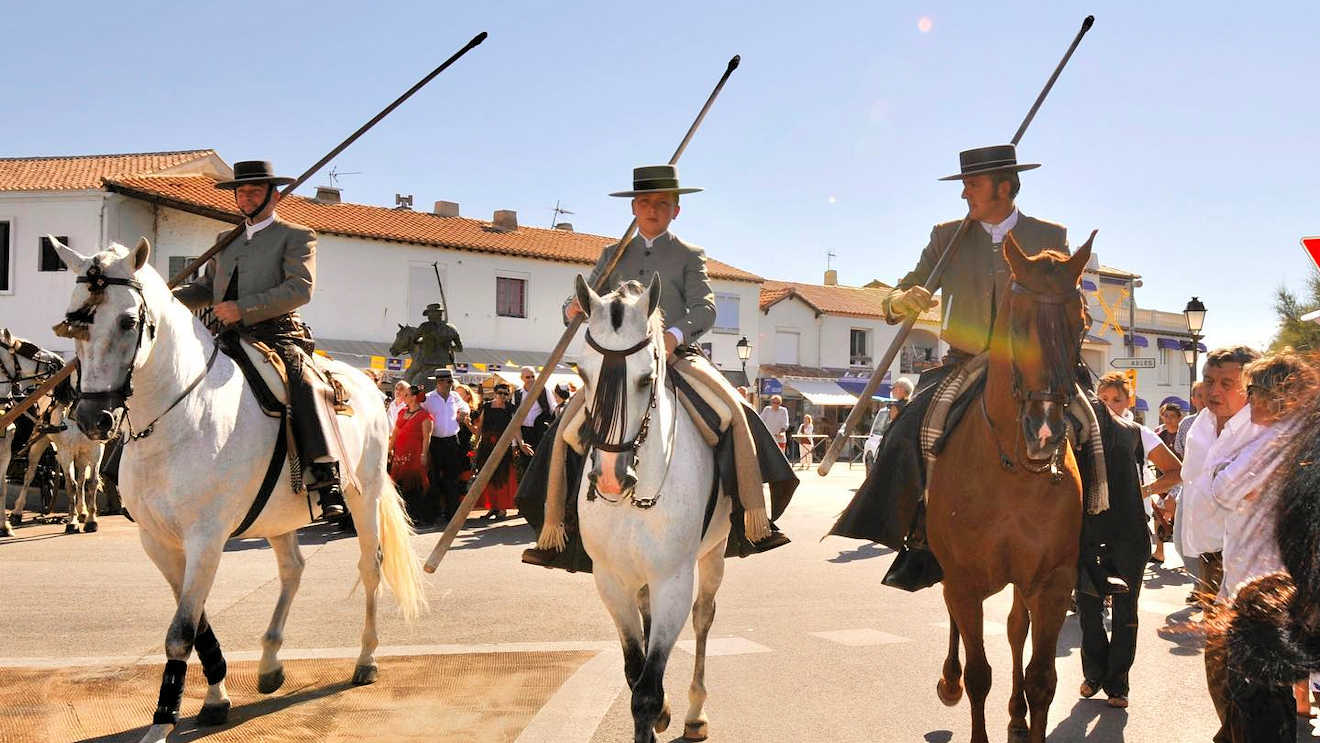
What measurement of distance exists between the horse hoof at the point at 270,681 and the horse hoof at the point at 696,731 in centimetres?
234

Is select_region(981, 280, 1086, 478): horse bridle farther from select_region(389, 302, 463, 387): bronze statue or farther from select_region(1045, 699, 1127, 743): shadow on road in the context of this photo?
select_region(389, 302, 463, 387): bronze statue

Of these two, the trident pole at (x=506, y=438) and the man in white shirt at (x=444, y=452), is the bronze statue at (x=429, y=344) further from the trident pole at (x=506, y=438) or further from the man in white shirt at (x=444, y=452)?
the trident pole at (x=506, y=438)

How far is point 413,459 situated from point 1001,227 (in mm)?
11554

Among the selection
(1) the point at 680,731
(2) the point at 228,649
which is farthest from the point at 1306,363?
(2) the point at 228,649

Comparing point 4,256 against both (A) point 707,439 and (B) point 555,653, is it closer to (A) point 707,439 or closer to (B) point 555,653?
(B) point 555,653

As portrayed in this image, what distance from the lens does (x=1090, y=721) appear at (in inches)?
228

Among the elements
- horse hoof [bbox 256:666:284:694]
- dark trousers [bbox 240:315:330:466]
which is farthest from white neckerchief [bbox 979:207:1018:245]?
horse hoof [bbox 256:666:284:694]

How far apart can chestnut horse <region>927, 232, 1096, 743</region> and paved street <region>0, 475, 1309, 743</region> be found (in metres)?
0.78

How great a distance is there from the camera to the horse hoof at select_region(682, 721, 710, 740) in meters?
5.32

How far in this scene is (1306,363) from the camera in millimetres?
1555

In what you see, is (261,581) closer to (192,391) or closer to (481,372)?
(192,391)

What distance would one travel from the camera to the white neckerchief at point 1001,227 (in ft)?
18.7

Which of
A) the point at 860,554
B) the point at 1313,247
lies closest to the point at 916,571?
the point at 1313,247

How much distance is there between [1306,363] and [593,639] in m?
6.46
